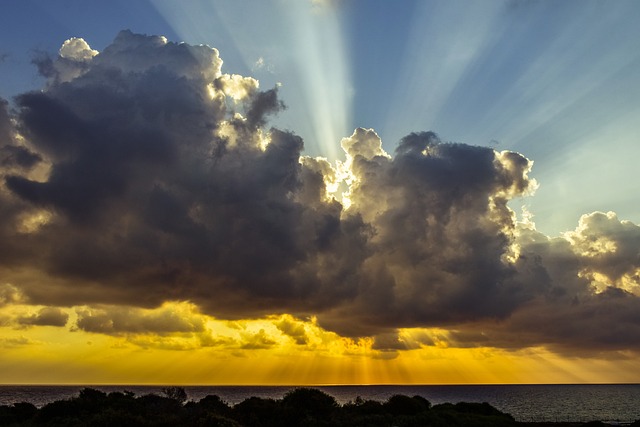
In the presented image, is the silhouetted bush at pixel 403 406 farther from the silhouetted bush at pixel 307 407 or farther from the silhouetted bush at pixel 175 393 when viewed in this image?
the silhouetted bush at pixel 175 393

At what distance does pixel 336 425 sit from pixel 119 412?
23.9 meters

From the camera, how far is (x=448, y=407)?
7881 cm

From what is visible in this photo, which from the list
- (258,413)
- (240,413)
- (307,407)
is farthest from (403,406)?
(240,413)

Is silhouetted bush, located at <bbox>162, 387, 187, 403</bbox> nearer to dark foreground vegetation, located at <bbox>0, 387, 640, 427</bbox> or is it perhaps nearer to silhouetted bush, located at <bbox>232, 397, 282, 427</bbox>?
dark foreground vegetation, located at <bbox>0, 387, 640, 427</bbox>

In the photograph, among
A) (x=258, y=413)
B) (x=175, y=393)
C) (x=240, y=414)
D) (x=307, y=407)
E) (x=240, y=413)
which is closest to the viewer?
(x=240, y=414)

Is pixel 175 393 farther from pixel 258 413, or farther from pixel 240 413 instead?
pixel 258 413

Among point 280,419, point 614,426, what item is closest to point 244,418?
point 280,419

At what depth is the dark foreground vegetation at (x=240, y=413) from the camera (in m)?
59.7

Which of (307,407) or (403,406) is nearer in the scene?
(307,407)

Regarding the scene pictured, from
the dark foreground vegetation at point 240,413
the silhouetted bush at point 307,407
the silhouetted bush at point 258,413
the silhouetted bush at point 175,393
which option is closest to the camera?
the dark foreground vegetation at point 240,413

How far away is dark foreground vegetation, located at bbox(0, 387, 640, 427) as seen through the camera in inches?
2350

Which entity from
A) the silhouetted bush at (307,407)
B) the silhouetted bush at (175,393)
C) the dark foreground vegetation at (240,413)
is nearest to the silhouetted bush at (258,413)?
the dark foreground vegetation at (240,413)

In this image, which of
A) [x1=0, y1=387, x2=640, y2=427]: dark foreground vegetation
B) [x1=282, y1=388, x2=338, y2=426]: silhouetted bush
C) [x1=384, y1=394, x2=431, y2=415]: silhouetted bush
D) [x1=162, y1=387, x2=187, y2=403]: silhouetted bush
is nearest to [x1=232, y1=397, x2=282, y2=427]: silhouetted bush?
[x1=0, y1=387, x2=640, y2=427]: dark foreground vegetation

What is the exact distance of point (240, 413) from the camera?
69.4m
